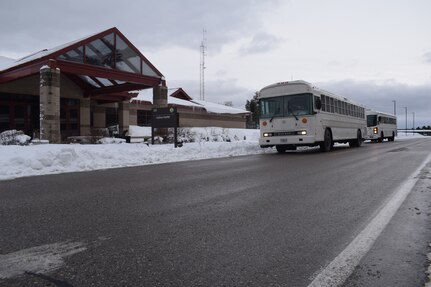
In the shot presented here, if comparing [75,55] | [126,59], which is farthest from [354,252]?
[126,59]

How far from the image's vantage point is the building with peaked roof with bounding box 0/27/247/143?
1886cm

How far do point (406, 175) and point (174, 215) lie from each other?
6.73 meters

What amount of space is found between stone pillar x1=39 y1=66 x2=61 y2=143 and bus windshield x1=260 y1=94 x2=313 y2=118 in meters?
10.6

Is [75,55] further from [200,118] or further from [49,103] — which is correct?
[200,118]

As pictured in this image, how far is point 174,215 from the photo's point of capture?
16.0 feet

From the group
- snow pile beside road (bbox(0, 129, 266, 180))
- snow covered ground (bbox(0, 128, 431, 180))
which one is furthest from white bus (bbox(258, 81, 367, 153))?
snow pile beside road (bbox(0, 129, 266, 180))

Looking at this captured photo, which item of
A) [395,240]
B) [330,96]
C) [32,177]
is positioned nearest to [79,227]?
[395,240]

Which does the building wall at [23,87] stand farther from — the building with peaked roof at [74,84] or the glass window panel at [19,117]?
the glass window panel at [19,117]

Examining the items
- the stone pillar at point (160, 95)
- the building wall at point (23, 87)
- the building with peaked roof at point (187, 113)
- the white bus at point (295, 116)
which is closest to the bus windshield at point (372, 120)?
the building with peaked roof at point (187, 113)

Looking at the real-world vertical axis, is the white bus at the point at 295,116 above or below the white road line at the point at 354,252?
above

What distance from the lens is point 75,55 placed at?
1994 cm

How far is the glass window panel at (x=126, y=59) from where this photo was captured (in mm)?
21938

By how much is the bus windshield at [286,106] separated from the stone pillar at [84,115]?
1652 cm

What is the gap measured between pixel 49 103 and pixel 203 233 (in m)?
17.1
